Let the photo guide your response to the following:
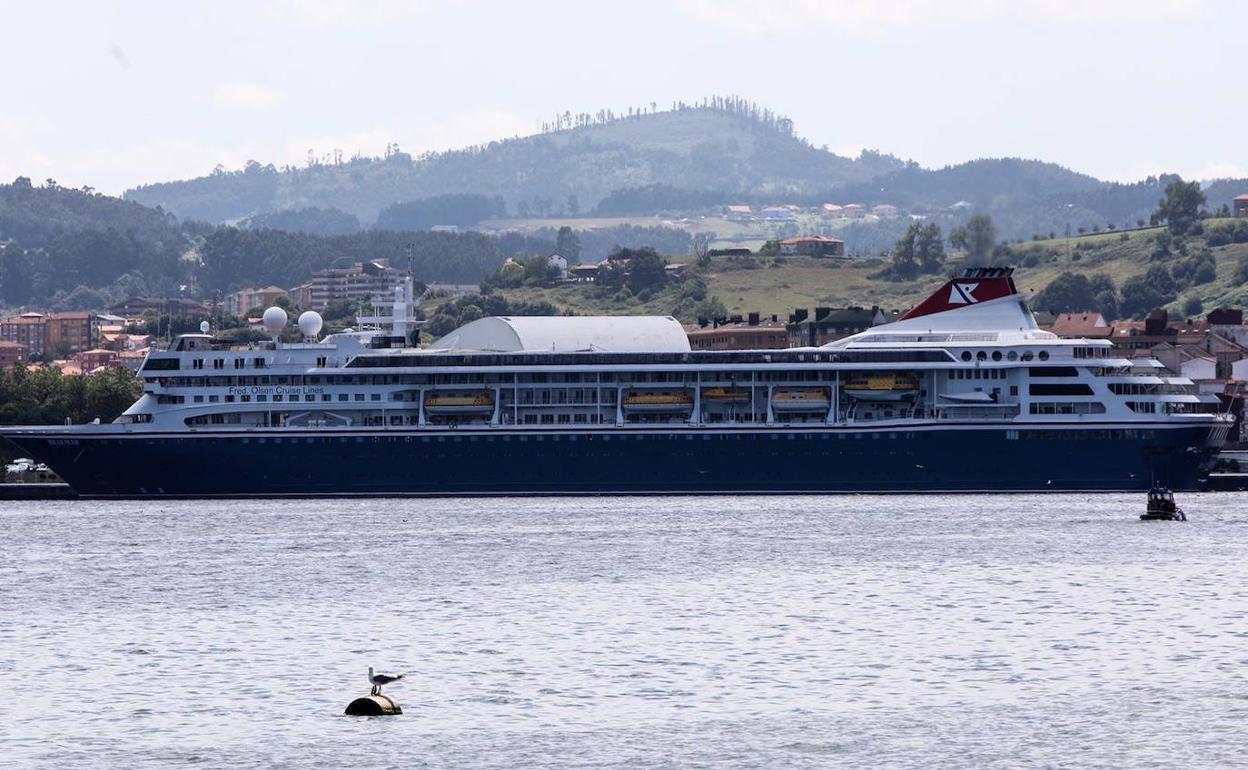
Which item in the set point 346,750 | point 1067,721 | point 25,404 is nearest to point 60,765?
point 346,750

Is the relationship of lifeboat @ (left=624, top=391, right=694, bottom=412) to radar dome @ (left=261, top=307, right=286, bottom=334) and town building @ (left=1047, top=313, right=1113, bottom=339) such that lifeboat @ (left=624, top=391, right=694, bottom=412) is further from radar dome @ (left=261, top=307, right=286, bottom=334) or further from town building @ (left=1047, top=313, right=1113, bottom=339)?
town building @ (left=1047, top=313, right=1113, bottom=339)

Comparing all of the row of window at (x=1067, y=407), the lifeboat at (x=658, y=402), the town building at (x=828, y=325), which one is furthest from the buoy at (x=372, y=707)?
the town building at (x=828, y=325)

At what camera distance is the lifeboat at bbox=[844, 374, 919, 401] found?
99938 millimetres

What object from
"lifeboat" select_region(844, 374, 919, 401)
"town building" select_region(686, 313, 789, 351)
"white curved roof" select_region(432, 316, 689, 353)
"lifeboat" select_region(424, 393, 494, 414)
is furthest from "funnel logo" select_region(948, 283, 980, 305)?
"town building" select_region(686, 313, 789, 351)

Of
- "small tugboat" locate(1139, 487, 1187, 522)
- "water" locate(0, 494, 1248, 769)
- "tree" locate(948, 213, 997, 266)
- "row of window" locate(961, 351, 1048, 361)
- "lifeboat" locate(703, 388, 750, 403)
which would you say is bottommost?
"small tugboat" locate(1139, 487, 1187, 522)

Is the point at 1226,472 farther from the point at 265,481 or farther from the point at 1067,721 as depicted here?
the point at 1067,721

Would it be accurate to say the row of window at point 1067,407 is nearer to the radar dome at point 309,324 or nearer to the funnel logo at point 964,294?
the funnel logo at point 964,294

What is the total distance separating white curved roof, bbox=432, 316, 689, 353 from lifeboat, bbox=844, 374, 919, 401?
10.5 metres

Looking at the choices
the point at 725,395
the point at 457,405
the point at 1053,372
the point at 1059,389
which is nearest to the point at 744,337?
the point at 725,395

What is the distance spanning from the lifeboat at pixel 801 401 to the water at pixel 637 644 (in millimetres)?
16115

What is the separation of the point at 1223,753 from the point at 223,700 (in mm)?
17243

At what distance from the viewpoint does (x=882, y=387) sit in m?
100

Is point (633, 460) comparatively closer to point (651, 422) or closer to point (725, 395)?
point (651, 422)

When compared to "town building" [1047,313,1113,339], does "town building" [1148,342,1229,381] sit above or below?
below
